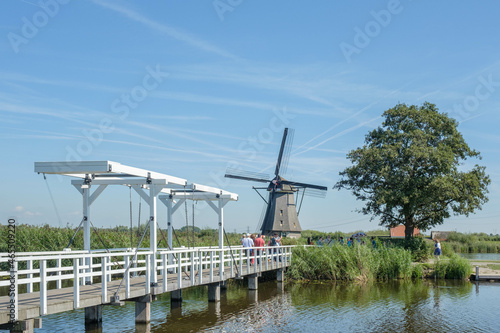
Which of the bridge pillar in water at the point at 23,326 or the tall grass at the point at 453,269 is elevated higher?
the bridge pillar in water at the point at 23,326

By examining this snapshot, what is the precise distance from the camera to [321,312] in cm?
1964

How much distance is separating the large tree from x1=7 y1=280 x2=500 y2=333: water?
11167 mm

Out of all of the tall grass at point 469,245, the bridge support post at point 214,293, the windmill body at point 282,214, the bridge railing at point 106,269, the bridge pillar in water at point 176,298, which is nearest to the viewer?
the bridge railing at point 106,269

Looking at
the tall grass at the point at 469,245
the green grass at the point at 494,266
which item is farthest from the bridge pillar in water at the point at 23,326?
the tall grass at the point at 469,245

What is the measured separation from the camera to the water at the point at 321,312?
16.9 metres

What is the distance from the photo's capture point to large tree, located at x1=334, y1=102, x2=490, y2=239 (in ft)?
121

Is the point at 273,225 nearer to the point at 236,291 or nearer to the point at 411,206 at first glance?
the point at 411,206

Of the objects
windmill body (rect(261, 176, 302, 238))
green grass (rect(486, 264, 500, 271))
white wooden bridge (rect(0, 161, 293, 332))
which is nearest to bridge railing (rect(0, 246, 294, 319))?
Result: white wooden bridge (rect(0, 161, 293, 332))

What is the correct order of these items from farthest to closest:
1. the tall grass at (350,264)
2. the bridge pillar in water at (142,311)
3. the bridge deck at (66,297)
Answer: the tall grass at (350,264)
the bridge pillar in water at (142,311)
the bridge deck at (66,297)

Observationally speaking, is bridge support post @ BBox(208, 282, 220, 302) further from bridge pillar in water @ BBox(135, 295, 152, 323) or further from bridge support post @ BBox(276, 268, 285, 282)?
bridge support post @ BBox(276, 268, 285, 282)

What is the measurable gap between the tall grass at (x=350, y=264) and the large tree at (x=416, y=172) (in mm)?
7569

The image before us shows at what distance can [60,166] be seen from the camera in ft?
49.2

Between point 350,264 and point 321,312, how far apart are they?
900 cm

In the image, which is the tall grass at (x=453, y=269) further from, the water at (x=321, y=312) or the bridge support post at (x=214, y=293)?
the bridge support post at (x=214, y=293)
